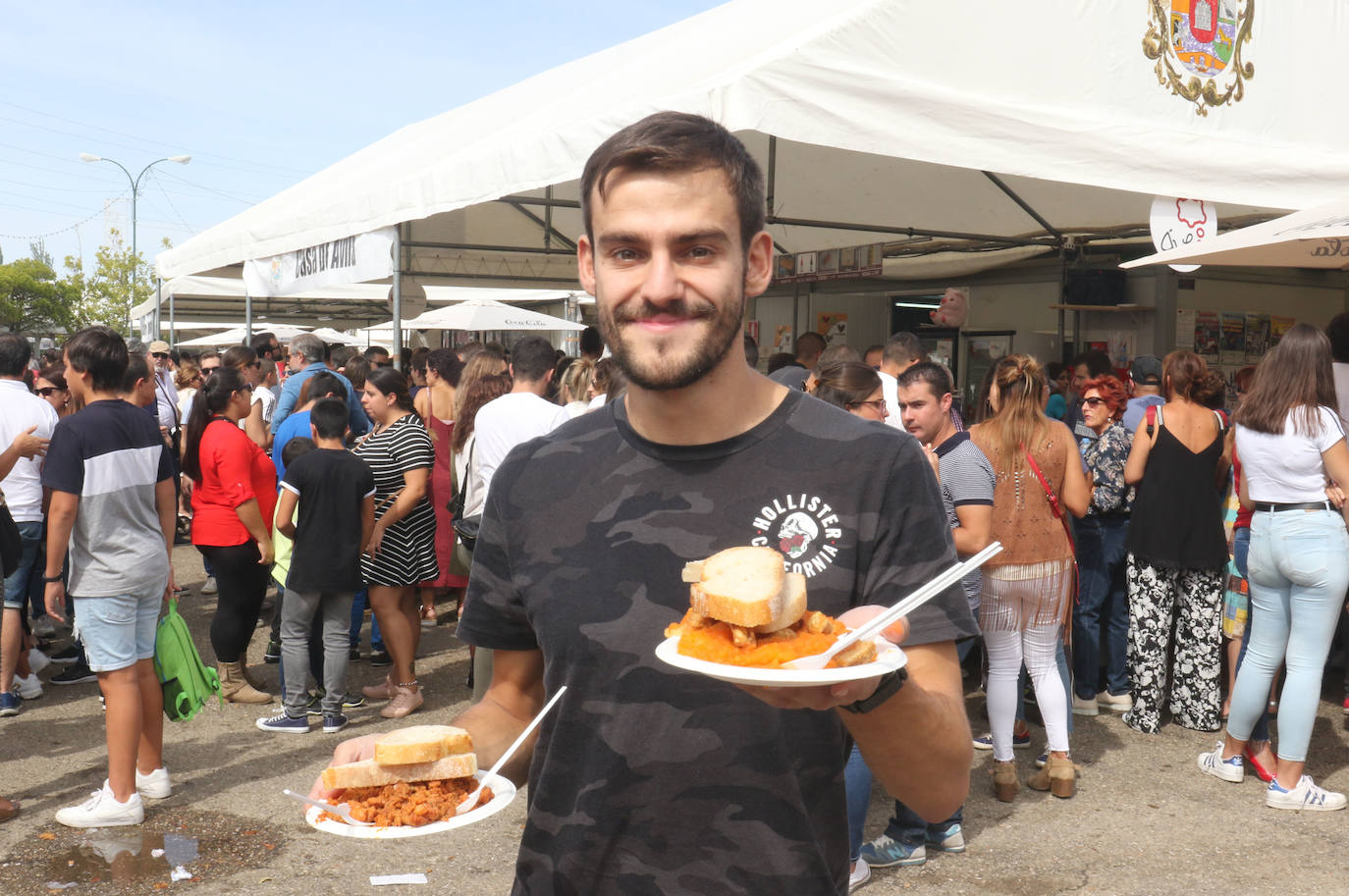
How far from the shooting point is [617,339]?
170cm

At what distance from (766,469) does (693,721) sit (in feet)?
1.28

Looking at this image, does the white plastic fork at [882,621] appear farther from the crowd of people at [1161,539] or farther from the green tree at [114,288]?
the green tree at [114,288]

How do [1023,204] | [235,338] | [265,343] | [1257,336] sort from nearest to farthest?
[1023,204]
[1257,336]
[265,343]
[235,338]

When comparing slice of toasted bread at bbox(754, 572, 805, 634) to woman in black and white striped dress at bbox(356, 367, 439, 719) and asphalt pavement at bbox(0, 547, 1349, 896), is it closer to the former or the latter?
asphalt pavement at bbox(0, 547, 1349, 896)

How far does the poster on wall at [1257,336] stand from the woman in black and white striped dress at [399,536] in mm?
9214

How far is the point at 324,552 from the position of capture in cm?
640

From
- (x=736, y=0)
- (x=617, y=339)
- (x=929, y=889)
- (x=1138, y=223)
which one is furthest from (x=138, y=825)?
(x=1138, y=223)

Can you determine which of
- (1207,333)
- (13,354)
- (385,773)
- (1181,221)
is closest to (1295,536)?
(1181,221)

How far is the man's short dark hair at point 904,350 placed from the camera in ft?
22.5

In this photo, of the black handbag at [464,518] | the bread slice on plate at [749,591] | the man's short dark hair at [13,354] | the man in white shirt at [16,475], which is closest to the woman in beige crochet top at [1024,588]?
the black handbag at [464,518]

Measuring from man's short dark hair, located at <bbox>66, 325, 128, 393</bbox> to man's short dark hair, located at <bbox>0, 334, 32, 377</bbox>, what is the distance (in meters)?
1.76

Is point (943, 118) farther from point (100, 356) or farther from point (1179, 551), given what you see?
point (100, 356)

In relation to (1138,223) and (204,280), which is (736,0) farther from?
(204,280)

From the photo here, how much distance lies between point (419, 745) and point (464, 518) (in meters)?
4.84
